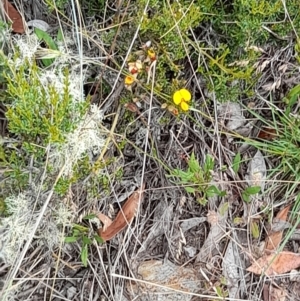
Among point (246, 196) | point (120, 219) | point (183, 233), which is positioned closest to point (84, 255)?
point (120, 219)

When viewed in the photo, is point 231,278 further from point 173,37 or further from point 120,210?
point 173,37

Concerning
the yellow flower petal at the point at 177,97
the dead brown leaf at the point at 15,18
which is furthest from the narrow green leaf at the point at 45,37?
the yellow flower petal at the point at 177,97

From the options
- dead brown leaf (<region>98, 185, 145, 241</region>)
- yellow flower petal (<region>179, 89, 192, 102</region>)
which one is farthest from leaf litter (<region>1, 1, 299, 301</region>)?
yellow flower petal (<region>179, 89, 192, 102</region>)

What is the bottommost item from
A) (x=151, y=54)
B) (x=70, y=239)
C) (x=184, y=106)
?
(x=70, y=239)

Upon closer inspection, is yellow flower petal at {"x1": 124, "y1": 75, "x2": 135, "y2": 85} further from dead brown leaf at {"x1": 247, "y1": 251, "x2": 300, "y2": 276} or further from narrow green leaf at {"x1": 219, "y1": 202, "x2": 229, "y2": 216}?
dead brown leaf at {"x1": 247, "y1": 251, "x2": 300, "y2": 276}

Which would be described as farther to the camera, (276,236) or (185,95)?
(276,236)

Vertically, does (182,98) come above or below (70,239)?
above

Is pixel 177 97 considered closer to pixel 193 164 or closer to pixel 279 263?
pixel 193 164

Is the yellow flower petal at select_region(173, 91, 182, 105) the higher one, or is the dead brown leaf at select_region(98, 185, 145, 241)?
the yellow flower petal at select_region(173, 91, 182, 105)

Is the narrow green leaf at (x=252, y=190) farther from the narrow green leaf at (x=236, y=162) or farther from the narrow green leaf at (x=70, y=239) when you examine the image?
the narrow green leaf at (x=70, y=239)
